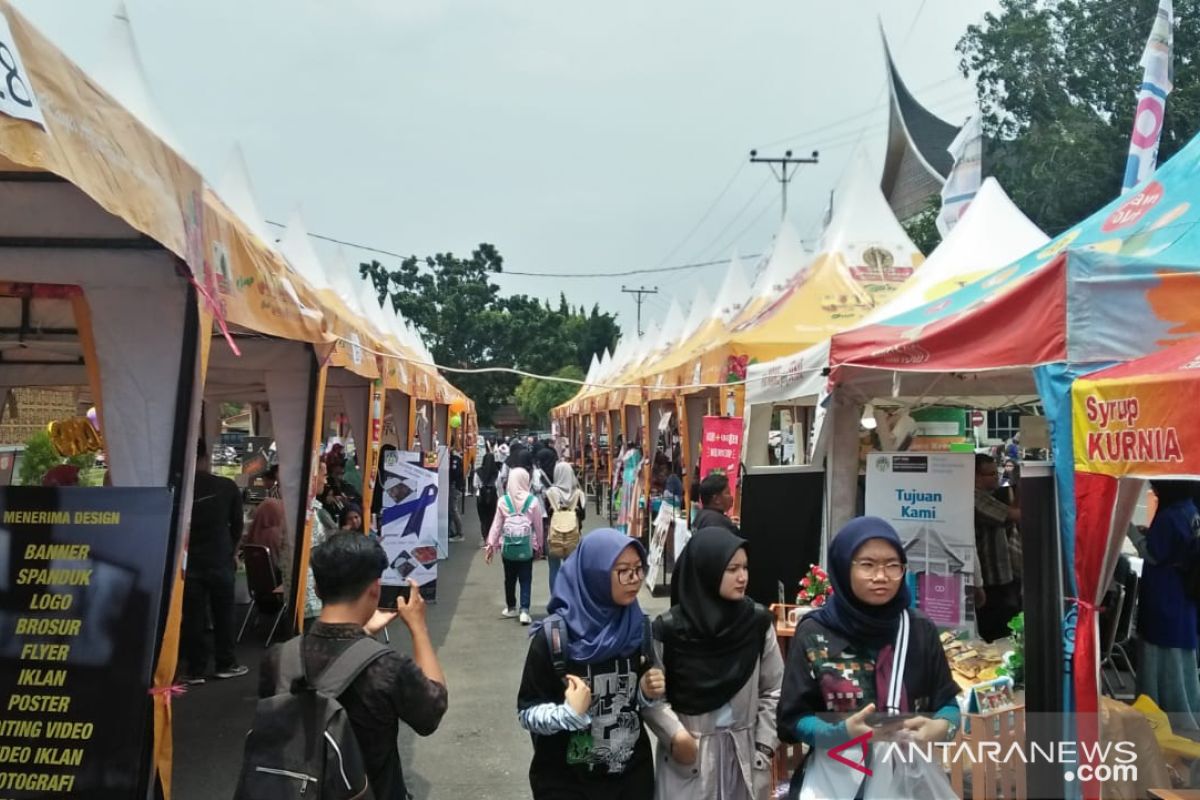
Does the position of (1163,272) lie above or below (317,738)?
above

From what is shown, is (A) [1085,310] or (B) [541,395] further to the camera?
(B) [541,395]

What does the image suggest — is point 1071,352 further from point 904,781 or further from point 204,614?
point 204,614

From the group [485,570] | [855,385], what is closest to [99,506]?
[855,385]

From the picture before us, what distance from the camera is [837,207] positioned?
10.2 m

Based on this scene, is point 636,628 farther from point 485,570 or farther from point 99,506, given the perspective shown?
point 485,570

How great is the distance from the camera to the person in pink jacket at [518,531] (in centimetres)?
778

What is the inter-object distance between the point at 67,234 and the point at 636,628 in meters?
2.69

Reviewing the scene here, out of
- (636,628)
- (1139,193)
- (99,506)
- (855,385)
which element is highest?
(1139,193)

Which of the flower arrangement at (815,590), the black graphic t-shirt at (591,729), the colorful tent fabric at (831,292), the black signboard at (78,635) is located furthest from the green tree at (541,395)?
the black graphic t-shirt at (591,729)

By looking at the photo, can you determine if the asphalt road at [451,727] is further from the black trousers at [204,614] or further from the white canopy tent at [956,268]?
the white canopy tent at [956,268]

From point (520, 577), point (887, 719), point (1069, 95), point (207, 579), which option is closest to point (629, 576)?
point (887, 719)

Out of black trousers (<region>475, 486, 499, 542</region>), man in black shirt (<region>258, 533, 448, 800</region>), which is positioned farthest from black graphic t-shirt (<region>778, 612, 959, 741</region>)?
black trousers (<region>475, 486, 499, 542</region>)

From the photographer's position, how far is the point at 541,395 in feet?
165

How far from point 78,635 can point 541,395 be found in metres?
47.4
